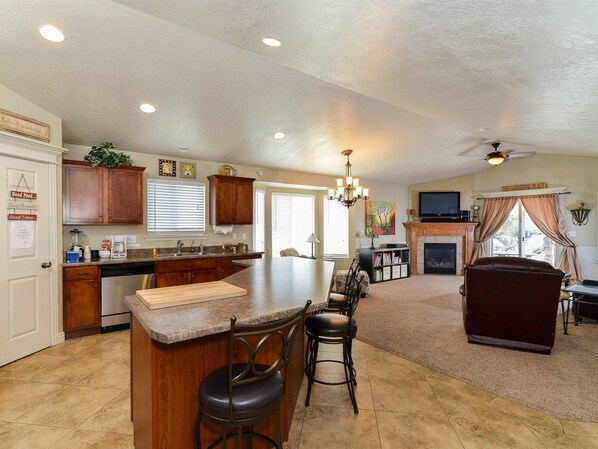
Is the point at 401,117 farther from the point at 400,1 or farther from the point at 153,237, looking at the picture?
the point at 153,237

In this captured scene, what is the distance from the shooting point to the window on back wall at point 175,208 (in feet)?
16.5

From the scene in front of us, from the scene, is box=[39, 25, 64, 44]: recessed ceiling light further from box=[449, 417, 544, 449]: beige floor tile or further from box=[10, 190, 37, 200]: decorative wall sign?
box=[449, 417, 544, 449]: beige floor tile

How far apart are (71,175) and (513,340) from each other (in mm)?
5905

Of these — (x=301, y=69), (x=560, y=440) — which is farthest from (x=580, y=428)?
(x=301, y=69)

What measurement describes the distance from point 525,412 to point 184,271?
427 cm

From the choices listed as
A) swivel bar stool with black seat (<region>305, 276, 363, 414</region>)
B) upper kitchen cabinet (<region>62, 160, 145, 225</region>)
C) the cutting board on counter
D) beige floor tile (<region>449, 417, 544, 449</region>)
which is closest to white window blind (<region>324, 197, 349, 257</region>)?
Result: upper kitchen cabinet (<region>62, 160, 145, 225</region>)

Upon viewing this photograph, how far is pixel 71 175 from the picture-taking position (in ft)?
13.2

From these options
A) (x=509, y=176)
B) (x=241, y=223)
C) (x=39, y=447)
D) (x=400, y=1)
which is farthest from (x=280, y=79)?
(x=509, y=176)

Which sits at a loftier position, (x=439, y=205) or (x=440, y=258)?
(x=439, y=205)

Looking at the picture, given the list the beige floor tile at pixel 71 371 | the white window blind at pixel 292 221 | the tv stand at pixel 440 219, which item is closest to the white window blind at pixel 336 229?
the white window blind at pixel 292 221

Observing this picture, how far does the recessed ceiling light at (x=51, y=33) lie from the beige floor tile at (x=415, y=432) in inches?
156

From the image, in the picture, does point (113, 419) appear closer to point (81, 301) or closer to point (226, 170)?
point (81, 301)

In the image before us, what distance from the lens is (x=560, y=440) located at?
81.4 inches

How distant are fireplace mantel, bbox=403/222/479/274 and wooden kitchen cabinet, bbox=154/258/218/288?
6.21 metres
